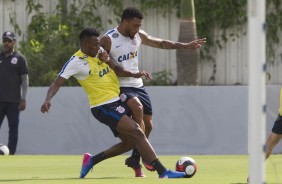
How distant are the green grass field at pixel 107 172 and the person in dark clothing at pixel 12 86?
204cm

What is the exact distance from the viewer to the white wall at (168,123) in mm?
20438

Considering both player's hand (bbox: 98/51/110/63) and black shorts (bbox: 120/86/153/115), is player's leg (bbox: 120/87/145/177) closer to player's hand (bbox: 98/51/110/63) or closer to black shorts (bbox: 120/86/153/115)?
black shorts (bbox: 120/86/153/115)

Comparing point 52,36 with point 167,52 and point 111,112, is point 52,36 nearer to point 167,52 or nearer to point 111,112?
point 167,52

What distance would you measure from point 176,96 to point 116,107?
8.88 metres

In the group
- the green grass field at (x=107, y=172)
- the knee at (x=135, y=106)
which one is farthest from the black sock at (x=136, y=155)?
the knee at (x=135, y=106)

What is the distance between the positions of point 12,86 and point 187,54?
18.8 feet

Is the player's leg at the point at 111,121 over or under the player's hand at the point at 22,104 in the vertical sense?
over

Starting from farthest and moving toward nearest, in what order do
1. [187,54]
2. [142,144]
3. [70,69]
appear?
[187,54], [70,69], [142,144]

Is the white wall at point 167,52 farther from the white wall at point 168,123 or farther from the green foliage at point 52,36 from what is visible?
the white wall at point 168,123

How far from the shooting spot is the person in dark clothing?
19.2 metres

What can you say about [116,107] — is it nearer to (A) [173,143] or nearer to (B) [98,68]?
(B) [98,68]

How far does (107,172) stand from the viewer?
1345 centimetres

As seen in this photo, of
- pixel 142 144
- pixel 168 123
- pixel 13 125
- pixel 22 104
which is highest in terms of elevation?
pixel 142 144

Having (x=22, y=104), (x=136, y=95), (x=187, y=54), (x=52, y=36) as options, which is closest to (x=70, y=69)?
(x=136, y=95)
